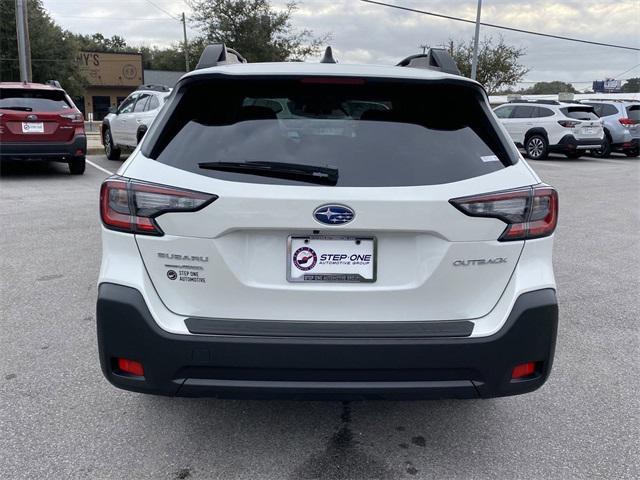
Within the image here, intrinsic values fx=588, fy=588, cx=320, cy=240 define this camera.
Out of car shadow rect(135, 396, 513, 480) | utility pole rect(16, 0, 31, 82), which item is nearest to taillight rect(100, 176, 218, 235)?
car shadow rect(135, 396, 513, 480)

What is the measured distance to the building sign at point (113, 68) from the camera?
54219mm

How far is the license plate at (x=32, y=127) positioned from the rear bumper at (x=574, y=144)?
1509 centimetres

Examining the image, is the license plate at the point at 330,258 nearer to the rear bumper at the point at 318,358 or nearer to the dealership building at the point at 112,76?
the rear bumper at the point at 318,358

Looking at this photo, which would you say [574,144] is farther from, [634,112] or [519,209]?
[519,209]

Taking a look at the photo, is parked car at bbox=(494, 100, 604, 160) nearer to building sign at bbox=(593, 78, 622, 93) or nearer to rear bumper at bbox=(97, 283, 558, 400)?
rear bumper at bbox=(97, 283, 558, 400)

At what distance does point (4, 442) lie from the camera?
2812mm

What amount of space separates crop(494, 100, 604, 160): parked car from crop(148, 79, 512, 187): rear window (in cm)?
1676

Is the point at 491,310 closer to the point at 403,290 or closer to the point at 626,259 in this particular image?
the point at 403,290

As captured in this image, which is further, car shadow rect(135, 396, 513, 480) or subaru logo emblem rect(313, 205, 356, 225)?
car shadow rect(135, 396, 513, 480)

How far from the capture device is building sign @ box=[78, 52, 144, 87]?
54.2 metres

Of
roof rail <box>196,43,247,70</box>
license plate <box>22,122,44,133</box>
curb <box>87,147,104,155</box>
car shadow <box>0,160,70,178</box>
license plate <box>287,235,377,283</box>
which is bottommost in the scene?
car shadow <box>0,160,70,178</box>

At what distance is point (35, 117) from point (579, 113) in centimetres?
1573

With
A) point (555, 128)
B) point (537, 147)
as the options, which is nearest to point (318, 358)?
point (555, 128)

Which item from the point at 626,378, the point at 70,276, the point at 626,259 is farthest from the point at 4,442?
the point at 626,259
